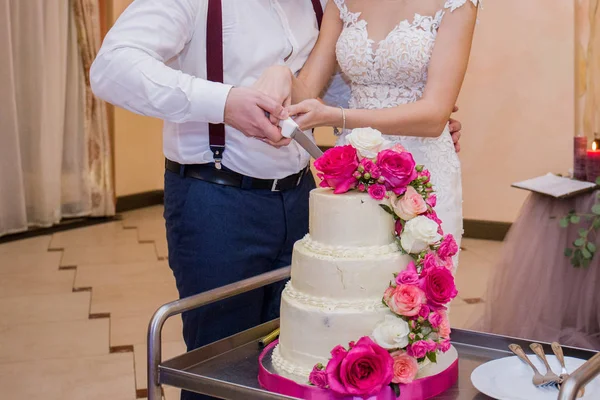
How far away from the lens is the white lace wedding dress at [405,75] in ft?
7.42

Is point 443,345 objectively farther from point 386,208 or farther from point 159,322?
point 159,322

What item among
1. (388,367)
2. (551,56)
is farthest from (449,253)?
(551,56)

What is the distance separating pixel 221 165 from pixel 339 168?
70 cm

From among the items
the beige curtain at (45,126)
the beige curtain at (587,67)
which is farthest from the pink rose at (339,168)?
the beige curtain at (45,126)

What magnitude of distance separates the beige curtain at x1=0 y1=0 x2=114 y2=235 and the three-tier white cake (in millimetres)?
5712

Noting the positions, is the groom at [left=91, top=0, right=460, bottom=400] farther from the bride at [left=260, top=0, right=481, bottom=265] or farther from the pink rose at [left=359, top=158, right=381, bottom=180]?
the pink rose at [left=359, top=158, right=381, bottom=180]

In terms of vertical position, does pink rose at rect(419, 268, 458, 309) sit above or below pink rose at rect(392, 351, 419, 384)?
above

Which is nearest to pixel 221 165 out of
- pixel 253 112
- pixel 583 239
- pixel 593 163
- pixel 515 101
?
pixel 253 112

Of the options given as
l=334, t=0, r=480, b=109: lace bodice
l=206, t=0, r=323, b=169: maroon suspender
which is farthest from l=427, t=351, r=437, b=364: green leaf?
l=334, t=0, r=480, b=109: lace bodice

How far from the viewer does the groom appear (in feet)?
6.70

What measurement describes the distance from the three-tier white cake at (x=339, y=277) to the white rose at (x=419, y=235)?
0.03 metres

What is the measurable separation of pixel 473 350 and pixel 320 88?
3.22ft

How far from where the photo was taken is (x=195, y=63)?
2.19 metres

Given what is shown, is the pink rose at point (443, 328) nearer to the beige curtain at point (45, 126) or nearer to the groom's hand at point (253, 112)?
the groom's hand at point (253, 112)
